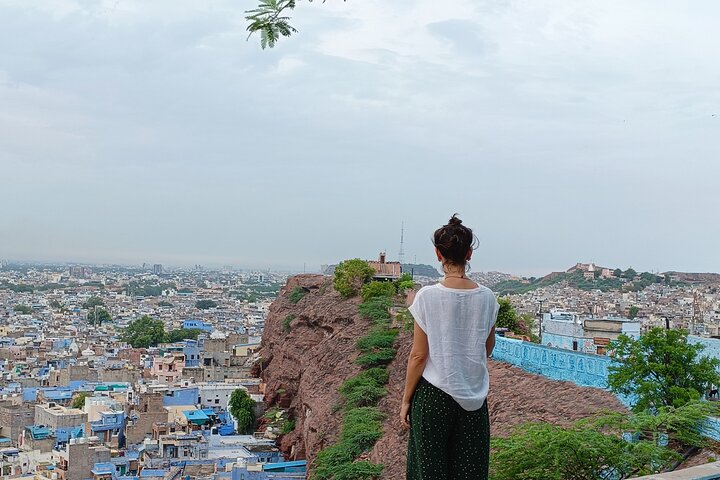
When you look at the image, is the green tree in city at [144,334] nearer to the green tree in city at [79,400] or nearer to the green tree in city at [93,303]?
the green tree in city at [79,400]

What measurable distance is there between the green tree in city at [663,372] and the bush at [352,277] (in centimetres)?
1274

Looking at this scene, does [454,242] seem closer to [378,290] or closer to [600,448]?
[600,448]

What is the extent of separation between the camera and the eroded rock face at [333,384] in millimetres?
9057

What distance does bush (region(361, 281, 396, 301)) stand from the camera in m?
18.2

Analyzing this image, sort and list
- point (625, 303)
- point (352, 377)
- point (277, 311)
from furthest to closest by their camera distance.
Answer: point (625, 303), point (277, 311), point (352, 377)

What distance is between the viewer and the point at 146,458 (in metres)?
17.3

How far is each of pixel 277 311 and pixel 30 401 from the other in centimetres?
835

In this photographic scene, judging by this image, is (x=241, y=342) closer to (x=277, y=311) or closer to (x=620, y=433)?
(x=277, y=311)

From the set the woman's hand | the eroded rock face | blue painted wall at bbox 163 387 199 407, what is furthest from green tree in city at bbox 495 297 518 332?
the woman's hand

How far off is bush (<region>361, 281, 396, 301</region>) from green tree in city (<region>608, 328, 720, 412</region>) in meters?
10.9

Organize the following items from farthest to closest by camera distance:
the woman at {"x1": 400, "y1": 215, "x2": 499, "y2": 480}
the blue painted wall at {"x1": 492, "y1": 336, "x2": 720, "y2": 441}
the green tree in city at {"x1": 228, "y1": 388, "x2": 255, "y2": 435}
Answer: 1. the green tree in city at {"x1": 228, "y1": 388, "x2": 255, "y2": 435}
2. the blue painted wall at {"x1": 492, "y1": 336, "x2": 720, "y2": 441}
3. the woman at {"x1": 400, "y1": 215, "x2": 499, "y2": 480}

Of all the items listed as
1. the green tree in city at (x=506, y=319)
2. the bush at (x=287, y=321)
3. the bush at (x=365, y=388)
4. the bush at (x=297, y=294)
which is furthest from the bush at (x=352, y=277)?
the bush at (x=365, y=388)

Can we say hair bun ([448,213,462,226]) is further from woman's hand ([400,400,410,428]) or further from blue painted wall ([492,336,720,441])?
blue painted wall ([492,336,720,441])

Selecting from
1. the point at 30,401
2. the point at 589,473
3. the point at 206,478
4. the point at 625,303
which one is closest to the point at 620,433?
the point at 589,473
